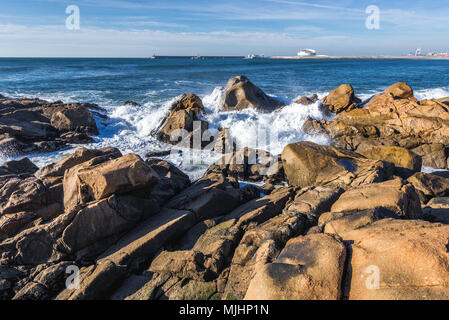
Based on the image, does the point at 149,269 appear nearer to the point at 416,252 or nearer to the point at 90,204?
the point at 90,204

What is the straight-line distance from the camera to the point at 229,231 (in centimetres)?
511

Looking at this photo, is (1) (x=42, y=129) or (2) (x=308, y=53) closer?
(1) (x=42, y=129)

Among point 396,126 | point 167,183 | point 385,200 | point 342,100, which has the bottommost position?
point 167,183

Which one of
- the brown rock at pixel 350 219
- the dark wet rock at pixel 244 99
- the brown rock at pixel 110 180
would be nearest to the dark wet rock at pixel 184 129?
the dark wet rock at pixel 244 99

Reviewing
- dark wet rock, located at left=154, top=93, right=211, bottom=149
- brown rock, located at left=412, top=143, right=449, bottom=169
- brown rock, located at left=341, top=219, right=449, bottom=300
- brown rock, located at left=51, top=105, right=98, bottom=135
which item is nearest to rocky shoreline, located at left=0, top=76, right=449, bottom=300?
brown rock, located at left=341, top=219, right=449, bottom=300

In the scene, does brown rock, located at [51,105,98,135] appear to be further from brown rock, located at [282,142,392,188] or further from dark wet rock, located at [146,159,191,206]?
brown rock, located at [282,142,392,188]

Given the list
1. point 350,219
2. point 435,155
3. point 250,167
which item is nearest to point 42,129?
point 250,167

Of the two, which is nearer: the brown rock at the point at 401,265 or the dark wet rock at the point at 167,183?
the brown rock at the point at 401,265

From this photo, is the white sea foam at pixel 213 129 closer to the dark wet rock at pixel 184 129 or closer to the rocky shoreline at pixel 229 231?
the dark wet rock at pixel 184 129

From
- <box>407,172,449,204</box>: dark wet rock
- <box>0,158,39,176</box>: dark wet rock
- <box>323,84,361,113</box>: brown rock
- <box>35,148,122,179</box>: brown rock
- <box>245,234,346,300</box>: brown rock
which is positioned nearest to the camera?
<box>245,234,346,300</box>: brown rock

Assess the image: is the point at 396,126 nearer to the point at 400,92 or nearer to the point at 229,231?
the point at 400,92

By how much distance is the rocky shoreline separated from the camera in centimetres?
333

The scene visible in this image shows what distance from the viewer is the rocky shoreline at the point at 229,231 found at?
3326 millimetres

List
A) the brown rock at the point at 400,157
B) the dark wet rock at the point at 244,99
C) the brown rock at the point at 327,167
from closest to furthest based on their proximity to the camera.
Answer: the brown rock at the point at 327,167
the brown rock at the point at 400,157
the dark wet rock at the point at 244,99
